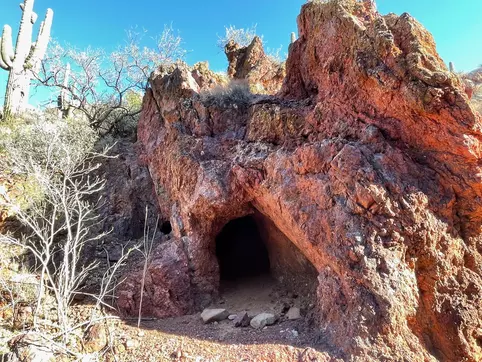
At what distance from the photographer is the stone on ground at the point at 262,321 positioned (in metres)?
4.27

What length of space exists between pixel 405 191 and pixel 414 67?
1.52 meters

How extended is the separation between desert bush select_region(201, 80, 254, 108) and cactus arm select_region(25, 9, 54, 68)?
19.9 ft

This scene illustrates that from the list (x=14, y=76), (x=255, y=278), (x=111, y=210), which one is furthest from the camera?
(x=14, y=76)

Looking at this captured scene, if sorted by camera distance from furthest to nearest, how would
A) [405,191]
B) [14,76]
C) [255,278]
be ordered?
[14,76], [255,278], [405,191]

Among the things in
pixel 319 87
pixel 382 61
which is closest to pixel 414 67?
pixel 382 61

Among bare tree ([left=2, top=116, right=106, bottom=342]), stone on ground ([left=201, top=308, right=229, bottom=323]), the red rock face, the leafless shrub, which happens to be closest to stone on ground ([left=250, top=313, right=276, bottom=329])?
stone on ground ([left=201, top=308, right=229, bottom=323])

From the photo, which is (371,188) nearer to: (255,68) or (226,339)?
(226,339)

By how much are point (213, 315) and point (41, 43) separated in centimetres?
928

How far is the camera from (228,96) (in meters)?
6.16

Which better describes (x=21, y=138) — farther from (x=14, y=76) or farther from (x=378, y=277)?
(x=378, y=277)

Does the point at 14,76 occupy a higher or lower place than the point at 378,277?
higher

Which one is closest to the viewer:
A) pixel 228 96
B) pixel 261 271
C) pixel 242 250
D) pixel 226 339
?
pixel 226 339

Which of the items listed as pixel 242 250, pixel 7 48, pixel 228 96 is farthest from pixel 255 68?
pixel 7 48

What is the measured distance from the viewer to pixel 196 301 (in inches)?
200
